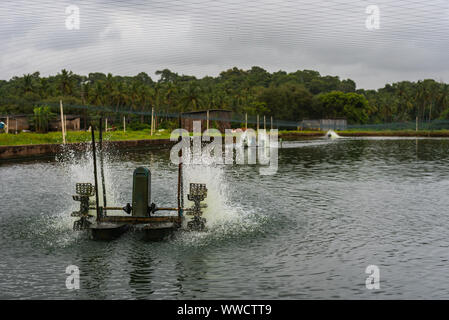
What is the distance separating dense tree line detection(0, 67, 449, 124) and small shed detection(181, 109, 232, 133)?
25.1 ft

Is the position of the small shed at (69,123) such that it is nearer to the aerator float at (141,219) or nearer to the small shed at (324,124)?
the small shed at (324,124)

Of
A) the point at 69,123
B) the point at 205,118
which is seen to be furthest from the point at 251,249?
the point at 205,118

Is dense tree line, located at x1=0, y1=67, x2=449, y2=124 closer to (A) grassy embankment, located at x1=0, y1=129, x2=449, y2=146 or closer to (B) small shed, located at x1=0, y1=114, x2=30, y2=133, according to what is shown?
(B) small shed, located at x1=0, y1=114, x2=30, y2=133

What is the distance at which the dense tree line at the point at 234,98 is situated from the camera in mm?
121688

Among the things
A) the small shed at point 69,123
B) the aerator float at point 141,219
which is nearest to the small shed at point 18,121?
the small shed at point 69,123

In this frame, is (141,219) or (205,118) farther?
(205,118)

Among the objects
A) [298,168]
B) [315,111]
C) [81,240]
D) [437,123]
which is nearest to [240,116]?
[315,111]

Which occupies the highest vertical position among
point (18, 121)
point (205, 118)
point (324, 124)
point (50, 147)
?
point (205, 118)

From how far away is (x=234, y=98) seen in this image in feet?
507

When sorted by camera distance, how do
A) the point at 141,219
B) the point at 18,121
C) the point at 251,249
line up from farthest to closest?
the point at 18,121, the point at 141,219, the point at 251,249

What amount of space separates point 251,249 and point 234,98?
140 m

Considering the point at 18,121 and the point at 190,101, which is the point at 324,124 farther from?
the point at 18,121

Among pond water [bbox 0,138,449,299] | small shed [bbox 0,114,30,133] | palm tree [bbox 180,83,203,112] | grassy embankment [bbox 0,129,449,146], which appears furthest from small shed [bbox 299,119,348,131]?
pond water [bbox 0,138,449,299]

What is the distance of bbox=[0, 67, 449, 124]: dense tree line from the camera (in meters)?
122
